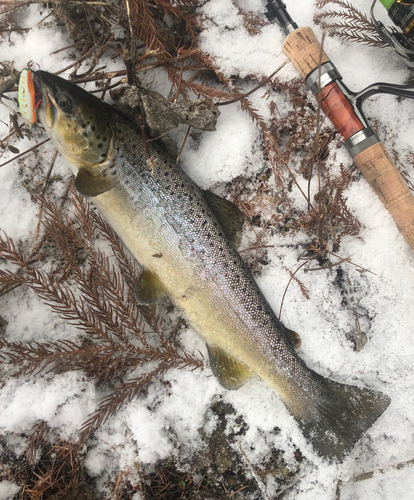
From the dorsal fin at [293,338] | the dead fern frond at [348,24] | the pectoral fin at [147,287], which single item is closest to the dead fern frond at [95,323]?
the pectoral fin at [147,287]

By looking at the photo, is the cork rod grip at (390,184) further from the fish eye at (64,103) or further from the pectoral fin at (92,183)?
the fish eye at (64,103)

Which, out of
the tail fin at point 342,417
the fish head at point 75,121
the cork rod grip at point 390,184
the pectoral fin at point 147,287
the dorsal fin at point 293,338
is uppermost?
the fish head at point 75,121

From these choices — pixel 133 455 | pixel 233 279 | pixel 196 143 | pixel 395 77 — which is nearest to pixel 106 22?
pixel 196 143

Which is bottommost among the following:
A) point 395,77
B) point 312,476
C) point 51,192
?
point 312,476

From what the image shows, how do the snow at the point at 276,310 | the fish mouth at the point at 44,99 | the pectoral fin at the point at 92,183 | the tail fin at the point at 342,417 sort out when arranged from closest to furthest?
the fish mouth at the point at 44,99 → the pectoral fin at the point at 92,183 → the tail fin at the point at 342,417 → the snow at the point at 276,310

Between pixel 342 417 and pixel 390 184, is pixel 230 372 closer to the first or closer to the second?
pixel 342 417

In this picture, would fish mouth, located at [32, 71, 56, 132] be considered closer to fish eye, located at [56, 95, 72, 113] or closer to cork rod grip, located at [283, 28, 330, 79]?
fish eye, located at [56, 95, 72, 113]

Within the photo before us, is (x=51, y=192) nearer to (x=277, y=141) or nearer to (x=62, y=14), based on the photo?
(x=62, y=14)
